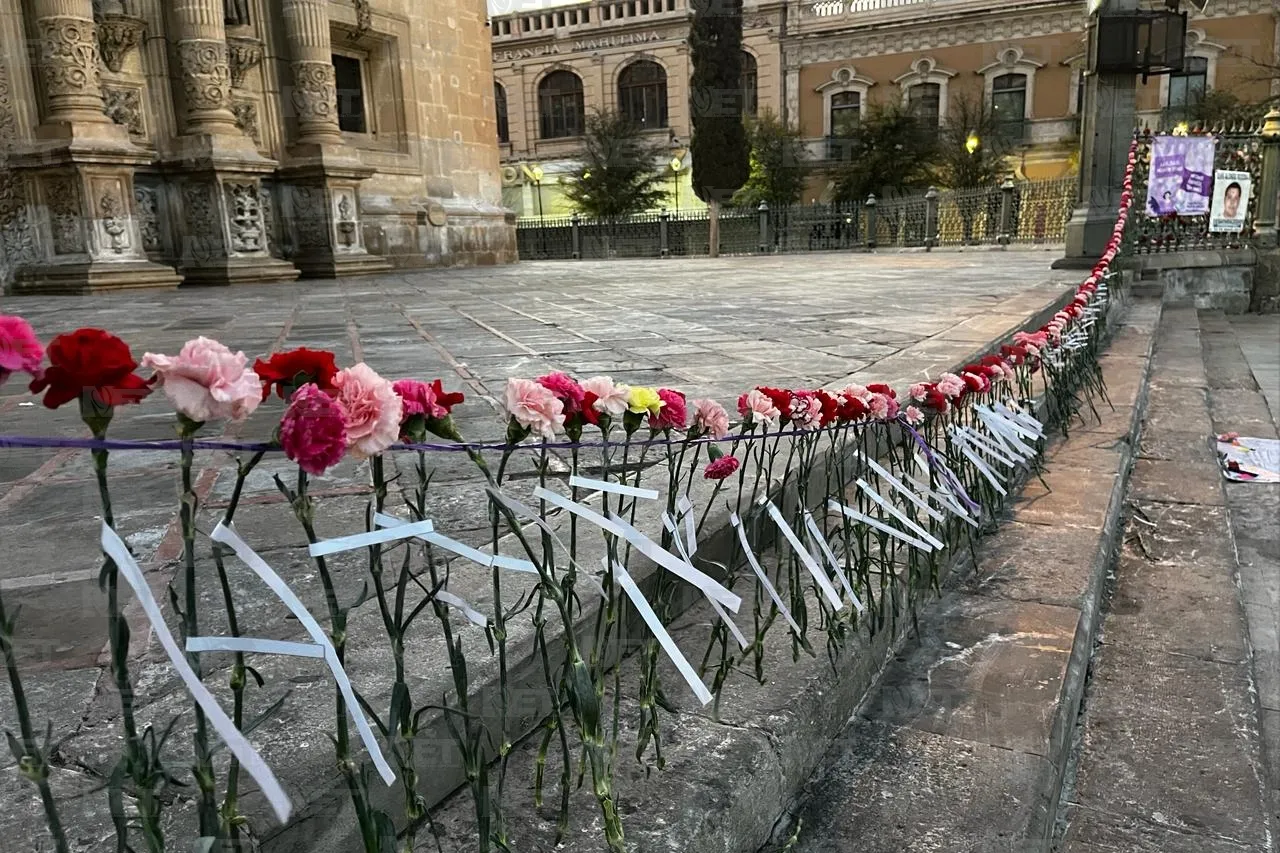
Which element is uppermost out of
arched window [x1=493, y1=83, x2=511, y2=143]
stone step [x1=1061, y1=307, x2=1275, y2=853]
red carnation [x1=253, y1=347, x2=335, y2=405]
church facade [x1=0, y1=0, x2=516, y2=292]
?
arched window [x1=493, y1=83, x2=511, y2=143]

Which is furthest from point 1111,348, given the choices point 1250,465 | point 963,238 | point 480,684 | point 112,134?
point 963,238

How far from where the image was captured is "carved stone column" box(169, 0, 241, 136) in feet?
28.7

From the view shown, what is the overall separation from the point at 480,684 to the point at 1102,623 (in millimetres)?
1838

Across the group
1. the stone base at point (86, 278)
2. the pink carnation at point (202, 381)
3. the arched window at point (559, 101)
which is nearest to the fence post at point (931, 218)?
the stone base at point (86, 278)

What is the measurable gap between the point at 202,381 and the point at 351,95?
1233 centimetres

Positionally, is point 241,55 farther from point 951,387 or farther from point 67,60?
point 951,387

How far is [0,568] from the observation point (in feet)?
5.18

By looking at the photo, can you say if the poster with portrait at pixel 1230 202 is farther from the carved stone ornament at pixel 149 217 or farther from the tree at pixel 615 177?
the tree at pixel 615 177

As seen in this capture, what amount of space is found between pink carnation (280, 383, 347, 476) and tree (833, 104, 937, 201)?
27.2 metres

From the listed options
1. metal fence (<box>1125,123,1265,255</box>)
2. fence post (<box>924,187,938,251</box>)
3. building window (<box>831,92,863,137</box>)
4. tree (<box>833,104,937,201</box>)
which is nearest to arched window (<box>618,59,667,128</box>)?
building window (<box>831,92,863,137</box>)

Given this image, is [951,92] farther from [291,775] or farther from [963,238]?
[291,775]

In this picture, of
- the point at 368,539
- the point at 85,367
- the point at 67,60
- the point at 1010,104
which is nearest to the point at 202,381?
the point at 85,367

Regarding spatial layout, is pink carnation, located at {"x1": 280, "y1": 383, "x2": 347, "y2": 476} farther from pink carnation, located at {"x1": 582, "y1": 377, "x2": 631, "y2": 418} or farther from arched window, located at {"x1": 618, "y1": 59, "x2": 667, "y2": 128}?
arched window, located at {"x1": 618, "y1": 59, "x2": 667, "y2": 128}

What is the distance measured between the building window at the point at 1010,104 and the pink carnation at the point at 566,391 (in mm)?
29914
